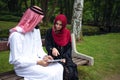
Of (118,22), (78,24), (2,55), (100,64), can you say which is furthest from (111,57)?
(118,22)

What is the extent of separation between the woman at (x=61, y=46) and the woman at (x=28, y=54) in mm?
388

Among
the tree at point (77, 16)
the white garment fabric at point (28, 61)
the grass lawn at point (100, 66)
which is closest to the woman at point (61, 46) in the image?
the white garment fabric at point (28, 61)

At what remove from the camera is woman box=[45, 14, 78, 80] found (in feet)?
17.0

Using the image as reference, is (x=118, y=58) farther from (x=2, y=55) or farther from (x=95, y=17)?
(x=95, y=17)

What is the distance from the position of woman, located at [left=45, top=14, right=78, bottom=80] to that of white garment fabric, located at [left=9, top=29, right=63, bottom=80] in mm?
355

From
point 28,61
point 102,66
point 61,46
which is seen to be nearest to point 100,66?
point 102,66

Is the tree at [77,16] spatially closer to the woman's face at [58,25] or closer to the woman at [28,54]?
the woman's face at [58,25]

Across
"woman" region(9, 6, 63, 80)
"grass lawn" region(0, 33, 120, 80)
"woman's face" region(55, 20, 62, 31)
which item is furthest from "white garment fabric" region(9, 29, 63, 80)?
"grass lawn" region(0, 33, 120, 80)

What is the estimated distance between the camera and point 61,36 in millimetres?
5316

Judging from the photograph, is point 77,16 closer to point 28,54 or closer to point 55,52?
point 55,52

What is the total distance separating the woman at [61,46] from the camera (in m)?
5.17

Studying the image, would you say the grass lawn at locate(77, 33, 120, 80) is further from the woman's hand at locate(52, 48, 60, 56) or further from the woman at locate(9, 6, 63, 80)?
the woman at locate(9, 6, 63, 80)

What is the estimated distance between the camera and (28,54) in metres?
4.76

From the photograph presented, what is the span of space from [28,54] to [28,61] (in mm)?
256
